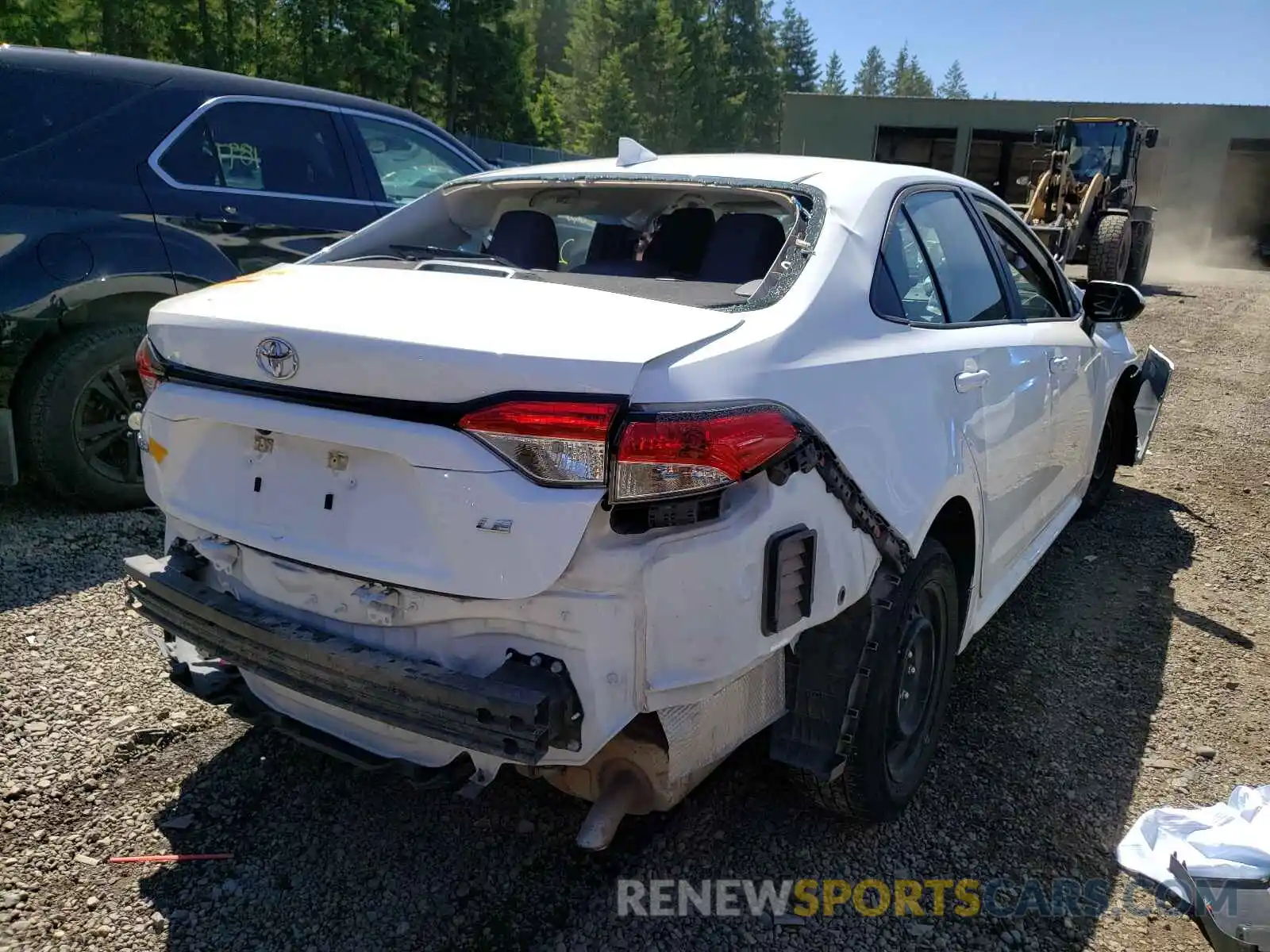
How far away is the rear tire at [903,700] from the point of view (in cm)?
232

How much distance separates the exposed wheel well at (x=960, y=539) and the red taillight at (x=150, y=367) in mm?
2091

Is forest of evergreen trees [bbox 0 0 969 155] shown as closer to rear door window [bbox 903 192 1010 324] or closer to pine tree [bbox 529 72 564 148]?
pine tree [bbox 529 72 564 148]

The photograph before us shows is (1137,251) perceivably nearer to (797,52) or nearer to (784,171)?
(784,171)

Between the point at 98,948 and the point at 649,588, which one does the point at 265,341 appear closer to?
the point at 649,588

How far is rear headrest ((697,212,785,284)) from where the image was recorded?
8.53 ft

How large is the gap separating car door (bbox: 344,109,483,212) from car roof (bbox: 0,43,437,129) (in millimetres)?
98

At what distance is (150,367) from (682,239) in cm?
169

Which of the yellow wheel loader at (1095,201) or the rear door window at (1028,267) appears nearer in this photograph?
the rear door window at (1028,267)

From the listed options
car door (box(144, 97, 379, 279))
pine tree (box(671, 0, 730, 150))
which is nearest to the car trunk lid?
car door (box(144, 97, 379, 279))

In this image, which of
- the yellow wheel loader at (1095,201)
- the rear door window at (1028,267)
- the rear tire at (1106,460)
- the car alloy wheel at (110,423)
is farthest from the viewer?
the yellow wheel loader at (1095,201)
